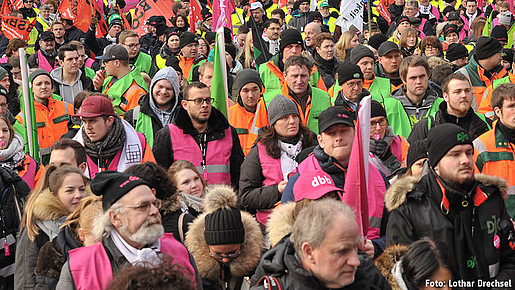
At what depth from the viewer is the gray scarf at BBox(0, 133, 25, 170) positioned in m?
6.87

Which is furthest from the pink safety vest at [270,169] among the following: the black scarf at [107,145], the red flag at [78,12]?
the red flag at [78,12]

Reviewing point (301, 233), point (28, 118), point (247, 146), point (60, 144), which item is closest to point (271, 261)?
point (301, 233)

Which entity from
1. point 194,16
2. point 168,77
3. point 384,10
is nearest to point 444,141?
point 168,77

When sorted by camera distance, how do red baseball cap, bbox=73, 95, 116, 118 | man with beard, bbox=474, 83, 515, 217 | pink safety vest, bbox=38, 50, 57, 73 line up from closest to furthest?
man with beard, bbox=474, 83, 515, 217 < red baseball cap, bbox=73, 95, 116, 118 < pink safety vest, bbox=38, 50, 57, 73

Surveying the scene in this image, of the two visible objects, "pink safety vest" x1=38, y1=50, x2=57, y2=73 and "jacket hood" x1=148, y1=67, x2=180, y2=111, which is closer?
"jacket hood" x1=148, y1=67, x2=180, y2=111

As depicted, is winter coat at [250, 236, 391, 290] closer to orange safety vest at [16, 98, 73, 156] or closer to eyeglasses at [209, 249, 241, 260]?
eyeglasses at [209, 249, 241, 260]

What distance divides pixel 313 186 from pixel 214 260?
0.95m

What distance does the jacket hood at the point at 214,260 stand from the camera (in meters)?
4.85

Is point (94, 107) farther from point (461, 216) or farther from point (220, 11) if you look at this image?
point (220, 11)

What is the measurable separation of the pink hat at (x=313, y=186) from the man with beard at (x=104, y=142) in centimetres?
265

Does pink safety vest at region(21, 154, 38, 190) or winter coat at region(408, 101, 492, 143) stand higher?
winter coat at region(408, 101, 492, 143)

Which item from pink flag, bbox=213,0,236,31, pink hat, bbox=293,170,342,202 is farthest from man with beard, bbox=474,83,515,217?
pink flag, bbox=213,0,236,31

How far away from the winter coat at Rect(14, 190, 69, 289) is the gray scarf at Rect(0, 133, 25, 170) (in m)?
1.76

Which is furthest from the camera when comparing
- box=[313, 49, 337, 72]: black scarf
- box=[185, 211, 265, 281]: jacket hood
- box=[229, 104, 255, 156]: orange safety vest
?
box=[313, 49, 337, 72]: black scarf
